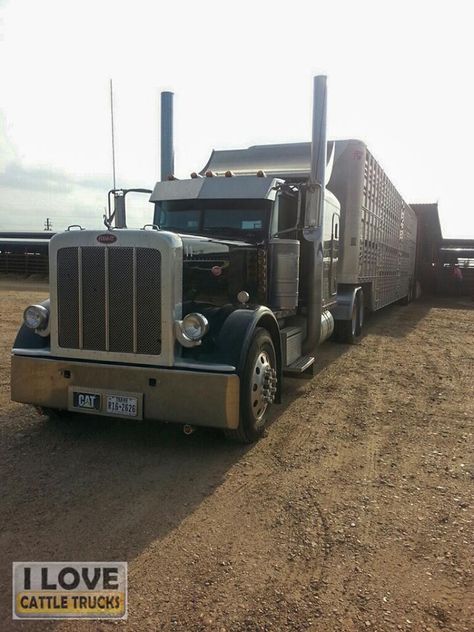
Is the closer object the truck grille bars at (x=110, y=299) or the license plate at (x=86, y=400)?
the truck grille bars at (x=110, y=299)

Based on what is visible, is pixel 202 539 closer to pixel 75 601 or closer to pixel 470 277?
pixel 75 601

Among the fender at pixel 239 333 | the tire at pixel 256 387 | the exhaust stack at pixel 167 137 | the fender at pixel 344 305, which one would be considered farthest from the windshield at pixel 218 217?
the fender at pixel 344 305

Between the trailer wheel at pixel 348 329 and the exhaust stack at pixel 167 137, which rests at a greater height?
the exhaust stack at pixel 167 137

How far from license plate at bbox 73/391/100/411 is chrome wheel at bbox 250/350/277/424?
52.8 inches

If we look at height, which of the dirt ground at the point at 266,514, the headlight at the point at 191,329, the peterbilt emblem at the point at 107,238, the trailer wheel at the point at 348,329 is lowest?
the dirt ground at the point at 266,514

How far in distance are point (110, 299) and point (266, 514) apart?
2.17 metres

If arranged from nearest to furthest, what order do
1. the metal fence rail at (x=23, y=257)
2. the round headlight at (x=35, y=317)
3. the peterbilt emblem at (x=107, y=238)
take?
1. the peterbilt emblem at (x=107, y=238)
2. the round headlight at (x=35, y=317)
3. the metal fence rail at (x=23, y=257)

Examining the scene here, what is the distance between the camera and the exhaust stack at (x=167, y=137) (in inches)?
312

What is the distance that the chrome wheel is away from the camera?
4.65 m

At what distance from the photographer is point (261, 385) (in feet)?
15.7

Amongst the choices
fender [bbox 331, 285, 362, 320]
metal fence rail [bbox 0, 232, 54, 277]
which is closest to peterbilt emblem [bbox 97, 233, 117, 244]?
fender [bbox 331, 285, 362, 320]

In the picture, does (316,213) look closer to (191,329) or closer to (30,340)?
(191,329)

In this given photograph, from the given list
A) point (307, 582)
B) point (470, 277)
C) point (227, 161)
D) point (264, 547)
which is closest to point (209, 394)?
point (264, 547)

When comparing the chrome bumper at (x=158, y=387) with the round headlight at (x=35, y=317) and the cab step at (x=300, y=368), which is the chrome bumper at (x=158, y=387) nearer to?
the round headlight at (x=35, y=317)
